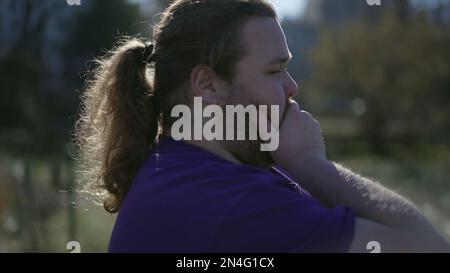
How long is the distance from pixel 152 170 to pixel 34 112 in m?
10.5

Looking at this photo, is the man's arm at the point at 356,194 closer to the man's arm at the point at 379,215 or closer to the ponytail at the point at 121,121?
the man's arm at the point at 379,215

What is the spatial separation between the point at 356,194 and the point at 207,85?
0.50 meters

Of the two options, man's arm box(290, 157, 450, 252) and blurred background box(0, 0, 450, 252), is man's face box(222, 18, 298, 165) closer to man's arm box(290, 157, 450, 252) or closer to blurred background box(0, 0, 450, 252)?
A: man's arm box(290, 157, 450, 252)

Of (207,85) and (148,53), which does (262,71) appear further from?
(148,53)

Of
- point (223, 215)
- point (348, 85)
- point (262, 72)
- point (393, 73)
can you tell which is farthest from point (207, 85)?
point (348, 85)

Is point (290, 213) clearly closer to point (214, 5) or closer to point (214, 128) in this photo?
point (214, 128)

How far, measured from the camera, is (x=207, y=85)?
195cm

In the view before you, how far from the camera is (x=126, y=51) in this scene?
2.17m

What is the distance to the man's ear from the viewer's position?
6.36 ft

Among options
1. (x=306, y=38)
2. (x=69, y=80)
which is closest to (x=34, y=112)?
(x=69, y=80)

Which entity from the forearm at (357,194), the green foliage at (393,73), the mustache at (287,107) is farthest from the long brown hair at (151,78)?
the green foliage at (393,73)

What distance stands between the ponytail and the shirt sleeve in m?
0.46

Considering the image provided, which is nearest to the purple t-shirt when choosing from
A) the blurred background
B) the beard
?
the beard

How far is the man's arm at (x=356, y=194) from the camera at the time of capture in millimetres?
1627
